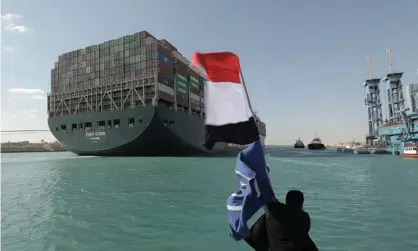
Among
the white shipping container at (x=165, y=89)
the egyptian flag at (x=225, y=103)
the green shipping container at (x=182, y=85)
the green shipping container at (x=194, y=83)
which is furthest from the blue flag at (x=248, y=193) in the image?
the green shipping container at (x=194, y=83)

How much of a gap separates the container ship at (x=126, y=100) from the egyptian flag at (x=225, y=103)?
3252 cm

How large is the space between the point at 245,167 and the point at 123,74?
42.0 m

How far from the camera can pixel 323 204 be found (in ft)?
33.0

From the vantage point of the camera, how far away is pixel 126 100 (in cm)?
3969

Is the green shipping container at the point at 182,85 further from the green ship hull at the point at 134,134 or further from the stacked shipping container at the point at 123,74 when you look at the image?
the green ship hull at the point at 134,134

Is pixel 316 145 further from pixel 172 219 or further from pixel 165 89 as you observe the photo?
pixel 172 219

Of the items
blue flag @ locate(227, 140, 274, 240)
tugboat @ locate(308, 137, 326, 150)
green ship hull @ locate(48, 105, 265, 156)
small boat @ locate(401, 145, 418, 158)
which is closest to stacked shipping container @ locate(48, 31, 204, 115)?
green ship hull @ locate(48, 105, 265, 156)

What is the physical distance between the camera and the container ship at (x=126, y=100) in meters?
37.5

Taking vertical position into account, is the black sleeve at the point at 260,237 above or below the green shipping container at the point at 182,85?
below

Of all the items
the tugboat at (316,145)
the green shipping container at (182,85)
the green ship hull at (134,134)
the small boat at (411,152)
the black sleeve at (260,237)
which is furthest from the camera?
the tugboat at (316,145)

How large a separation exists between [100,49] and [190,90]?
15.7m

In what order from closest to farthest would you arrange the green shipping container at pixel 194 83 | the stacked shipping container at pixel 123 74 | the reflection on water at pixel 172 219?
the reflection on water at pixel 172 219, the stacked shipping container at pixel 123 74, the green shipping container at pixel 194 83

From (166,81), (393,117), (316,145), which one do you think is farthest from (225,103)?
(316,145)

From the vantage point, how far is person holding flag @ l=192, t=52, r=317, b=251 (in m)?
2.77
